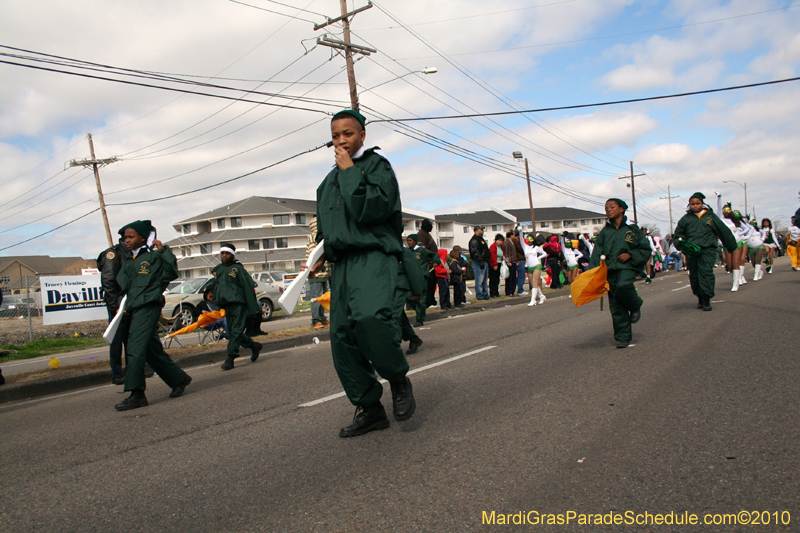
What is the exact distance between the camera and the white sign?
1476cm

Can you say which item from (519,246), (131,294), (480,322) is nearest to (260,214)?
(519,246)

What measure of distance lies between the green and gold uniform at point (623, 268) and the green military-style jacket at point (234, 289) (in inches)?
195

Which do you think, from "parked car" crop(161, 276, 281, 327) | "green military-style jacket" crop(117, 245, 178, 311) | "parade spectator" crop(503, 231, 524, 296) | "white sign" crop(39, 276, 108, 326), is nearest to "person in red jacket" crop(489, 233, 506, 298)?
"parade spectator" crop(503, 231, 524, 296)

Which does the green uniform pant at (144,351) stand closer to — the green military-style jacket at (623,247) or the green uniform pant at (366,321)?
the green uniform pant at (366,321)

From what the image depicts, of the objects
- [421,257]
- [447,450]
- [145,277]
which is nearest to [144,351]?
[145,277]

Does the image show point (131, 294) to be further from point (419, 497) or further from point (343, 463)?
point (419, 497)

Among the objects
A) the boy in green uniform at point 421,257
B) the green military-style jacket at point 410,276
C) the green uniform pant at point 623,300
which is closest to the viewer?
the green military-style jacket at point 410,276

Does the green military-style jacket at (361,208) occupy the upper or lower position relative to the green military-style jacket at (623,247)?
upper

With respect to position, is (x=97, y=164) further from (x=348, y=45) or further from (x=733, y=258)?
(x=733, y=258)

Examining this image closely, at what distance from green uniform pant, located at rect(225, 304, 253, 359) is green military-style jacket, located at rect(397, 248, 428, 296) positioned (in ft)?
16.5

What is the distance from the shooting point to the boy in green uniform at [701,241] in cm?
969

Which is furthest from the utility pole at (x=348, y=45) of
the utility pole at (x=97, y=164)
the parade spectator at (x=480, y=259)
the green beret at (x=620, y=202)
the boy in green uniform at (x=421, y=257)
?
the utility pole at (x=97, y=164)

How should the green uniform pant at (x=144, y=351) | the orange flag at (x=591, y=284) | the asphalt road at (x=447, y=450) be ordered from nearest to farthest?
the asphalt road at (x=447, y=450), the green uniform pant at (x=144, y=351), the orange flag at (x=591, y=284)

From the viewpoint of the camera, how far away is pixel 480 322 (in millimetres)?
11133
